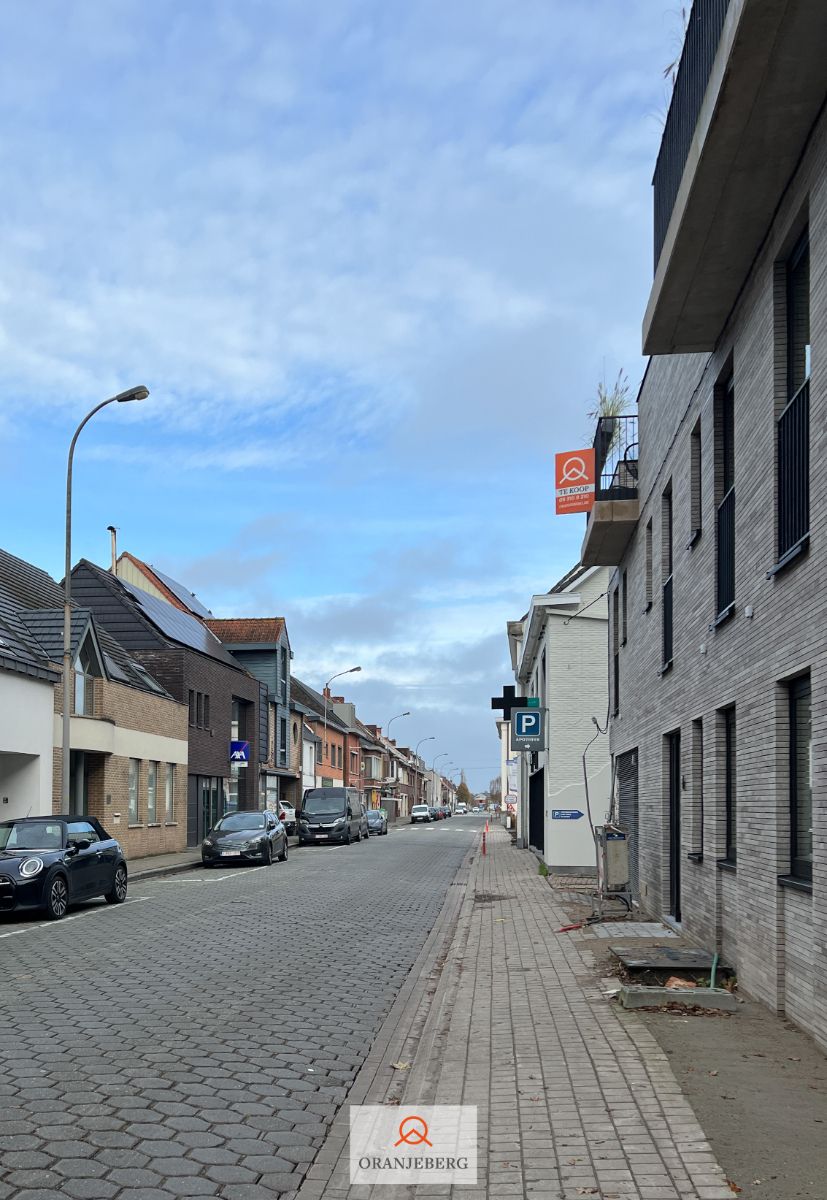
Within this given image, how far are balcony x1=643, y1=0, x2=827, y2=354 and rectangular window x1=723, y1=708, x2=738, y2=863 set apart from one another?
3592 mm

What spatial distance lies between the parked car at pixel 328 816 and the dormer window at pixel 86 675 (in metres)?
13.5

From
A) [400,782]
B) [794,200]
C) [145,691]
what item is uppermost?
[794,200]

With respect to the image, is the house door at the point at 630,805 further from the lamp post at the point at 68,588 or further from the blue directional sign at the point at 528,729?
the lamp post at the point at 68,588

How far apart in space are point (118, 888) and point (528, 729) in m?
10.7

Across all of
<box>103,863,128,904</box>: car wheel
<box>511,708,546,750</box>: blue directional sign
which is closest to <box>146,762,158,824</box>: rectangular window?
<box>511,708,546,750</box>: blue directional sign

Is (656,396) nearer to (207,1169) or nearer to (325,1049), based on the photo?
(325,1049)

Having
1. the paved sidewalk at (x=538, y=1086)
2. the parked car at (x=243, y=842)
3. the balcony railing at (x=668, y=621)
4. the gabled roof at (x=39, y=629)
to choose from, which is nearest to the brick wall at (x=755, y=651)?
the balcony railing at (x=668, y=621)

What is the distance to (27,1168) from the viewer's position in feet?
17.3

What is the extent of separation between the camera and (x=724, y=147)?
8039mm

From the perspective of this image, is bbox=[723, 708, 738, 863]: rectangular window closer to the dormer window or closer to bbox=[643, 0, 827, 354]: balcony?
bbox=[643, 0, 827, 354]: balcony

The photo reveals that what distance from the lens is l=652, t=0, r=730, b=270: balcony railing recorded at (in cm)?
872

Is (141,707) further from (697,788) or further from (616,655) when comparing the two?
(697,788)

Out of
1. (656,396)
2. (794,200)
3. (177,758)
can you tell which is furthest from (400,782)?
(794,200)

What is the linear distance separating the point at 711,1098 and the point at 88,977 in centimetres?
650
